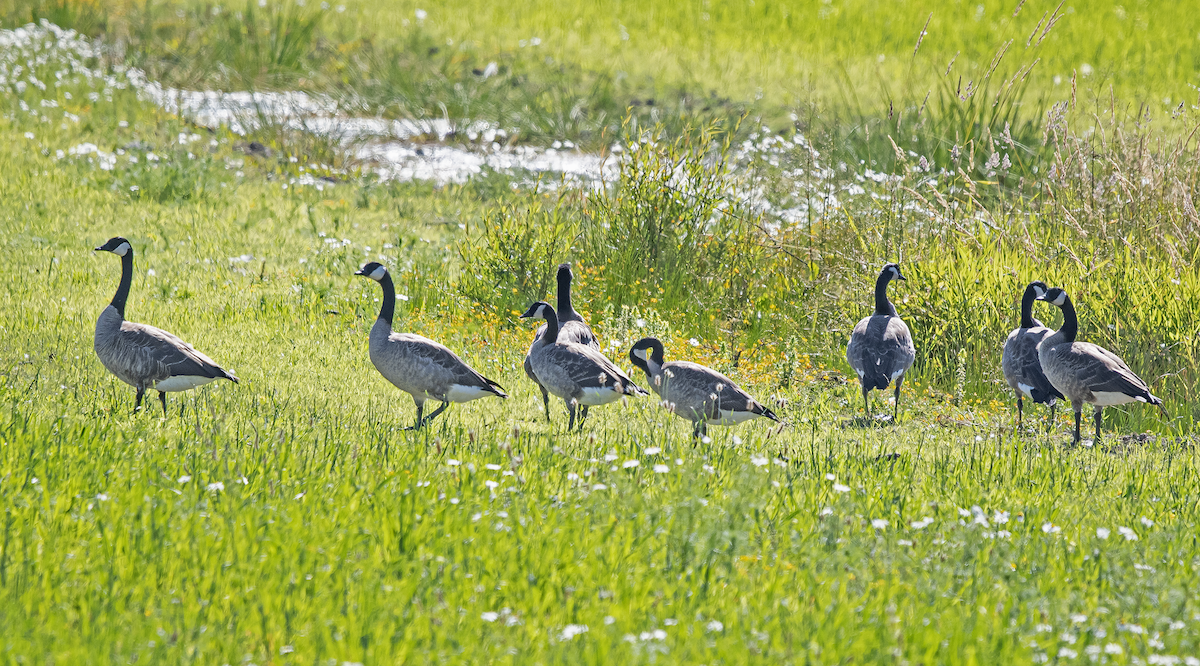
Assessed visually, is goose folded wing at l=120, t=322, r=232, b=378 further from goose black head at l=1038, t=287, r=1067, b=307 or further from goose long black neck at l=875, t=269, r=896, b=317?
goose black head at l=1038, t=287, r=1067, b=307

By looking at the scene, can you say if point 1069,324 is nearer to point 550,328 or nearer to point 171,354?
point 550,328

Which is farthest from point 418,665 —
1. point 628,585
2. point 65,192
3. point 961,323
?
point 65,192

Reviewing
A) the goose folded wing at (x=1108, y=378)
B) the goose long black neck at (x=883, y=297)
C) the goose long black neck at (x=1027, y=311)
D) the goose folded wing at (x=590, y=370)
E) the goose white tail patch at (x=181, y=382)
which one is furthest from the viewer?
the goose long black neck at (x=883, y=297)

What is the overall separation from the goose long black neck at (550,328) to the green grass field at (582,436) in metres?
0.69

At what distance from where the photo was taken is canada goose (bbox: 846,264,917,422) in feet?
31.9

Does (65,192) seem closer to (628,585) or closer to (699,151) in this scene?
(699,151)

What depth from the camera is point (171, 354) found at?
8234 millimetres

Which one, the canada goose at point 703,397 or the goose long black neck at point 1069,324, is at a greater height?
the goose long black neck at point 1069,324

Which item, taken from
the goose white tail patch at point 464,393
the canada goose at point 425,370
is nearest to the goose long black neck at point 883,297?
the canada goose at point 425,370

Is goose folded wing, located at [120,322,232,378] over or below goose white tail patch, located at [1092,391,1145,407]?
below

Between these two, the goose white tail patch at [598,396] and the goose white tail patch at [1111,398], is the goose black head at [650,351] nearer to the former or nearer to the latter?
the goose white tail patch at [598,396]

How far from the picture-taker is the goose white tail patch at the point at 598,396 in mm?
8672

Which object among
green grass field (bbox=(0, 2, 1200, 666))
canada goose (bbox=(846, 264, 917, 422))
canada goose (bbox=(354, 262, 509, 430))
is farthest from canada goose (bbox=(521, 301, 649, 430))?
canada goose (bbox=(846, 264, 917, 422))

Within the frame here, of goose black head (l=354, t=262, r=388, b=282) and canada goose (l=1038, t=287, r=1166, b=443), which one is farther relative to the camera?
goose black head (l=354, t=262, r=388, b=282)
